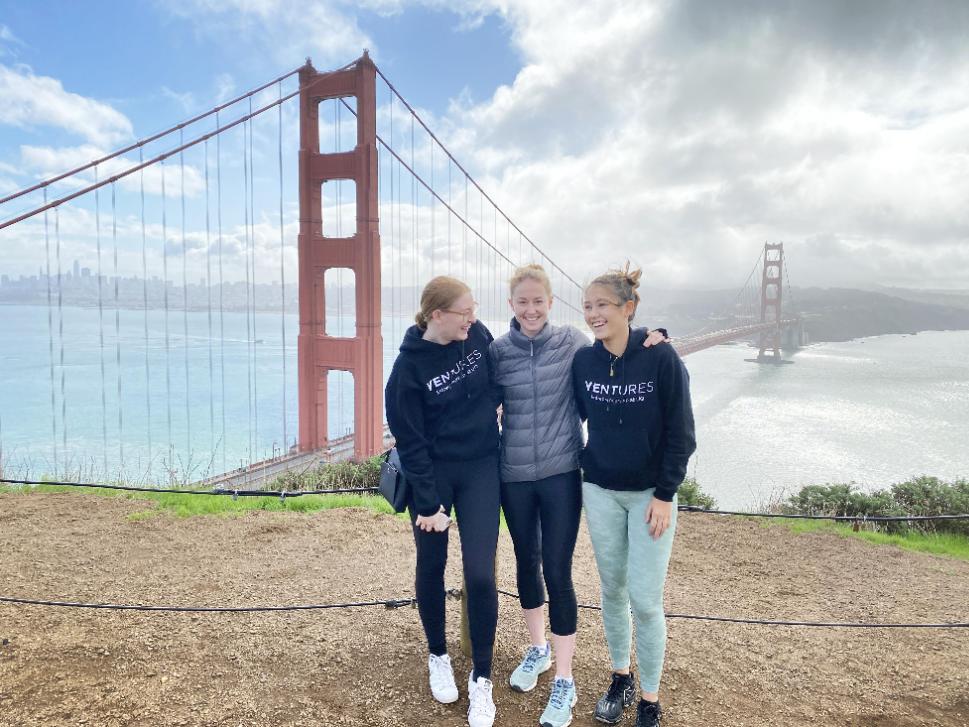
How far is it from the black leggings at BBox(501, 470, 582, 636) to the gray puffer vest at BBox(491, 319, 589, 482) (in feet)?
0.14

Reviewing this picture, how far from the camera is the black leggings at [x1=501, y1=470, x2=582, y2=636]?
2018mm

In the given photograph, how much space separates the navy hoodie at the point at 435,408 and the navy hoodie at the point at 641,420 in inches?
14.1

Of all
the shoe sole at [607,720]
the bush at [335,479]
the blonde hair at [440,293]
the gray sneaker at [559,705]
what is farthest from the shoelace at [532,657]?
the bush at [335,479]

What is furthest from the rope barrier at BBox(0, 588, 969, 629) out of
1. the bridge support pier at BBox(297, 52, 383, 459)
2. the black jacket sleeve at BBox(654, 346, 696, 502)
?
the bridge support pier at BBox(297, 52, 383, 459)

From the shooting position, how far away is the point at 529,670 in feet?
7.46

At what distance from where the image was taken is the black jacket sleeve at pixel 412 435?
6.46 feet

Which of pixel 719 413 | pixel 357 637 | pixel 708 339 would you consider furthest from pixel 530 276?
pixel 719 413

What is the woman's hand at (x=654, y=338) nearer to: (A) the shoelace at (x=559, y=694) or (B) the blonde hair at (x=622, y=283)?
(B) the blonde hair at (x=622, y=283)

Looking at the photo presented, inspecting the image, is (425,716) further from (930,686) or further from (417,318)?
(930,686)

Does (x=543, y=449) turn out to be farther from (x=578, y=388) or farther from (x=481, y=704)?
(x=481, y=704)

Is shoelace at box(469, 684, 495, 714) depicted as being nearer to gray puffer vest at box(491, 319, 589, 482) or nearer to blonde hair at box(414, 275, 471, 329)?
gray puffer vest at box(491, 319, 589, 482)

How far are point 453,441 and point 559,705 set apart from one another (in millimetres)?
947

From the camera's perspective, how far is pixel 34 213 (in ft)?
25.2

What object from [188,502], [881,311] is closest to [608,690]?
[188,502]
